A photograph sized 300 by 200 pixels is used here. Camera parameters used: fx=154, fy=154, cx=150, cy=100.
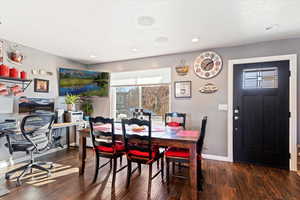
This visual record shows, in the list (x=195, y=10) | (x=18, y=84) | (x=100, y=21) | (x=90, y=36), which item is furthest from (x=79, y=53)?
(x=195, y=10)

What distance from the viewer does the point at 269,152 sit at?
10.2 ft

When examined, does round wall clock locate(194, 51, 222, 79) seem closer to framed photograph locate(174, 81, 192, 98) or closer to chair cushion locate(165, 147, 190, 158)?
framed photograph locate(174, 81, 192, 98)

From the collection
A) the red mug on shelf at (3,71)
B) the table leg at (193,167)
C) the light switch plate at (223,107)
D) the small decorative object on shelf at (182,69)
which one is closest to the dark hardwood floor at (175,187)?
the table leg at (193,167)

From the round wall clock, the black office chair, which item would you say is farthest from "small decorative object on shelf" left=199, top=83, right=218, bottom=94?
the black office chair

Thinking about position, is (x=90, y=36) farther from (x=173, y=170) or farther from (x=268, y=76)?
(x=268, y=76)

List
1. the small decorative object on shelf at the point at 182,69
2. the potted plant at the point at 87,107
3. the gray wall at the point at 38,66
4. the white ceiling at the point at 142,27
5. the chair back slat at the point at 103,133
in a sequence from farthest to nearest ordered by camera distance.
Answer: the potted plant at the point at 87,107
the small decorative object on shelf at the point at 182,69
the gray wall at the point at 38,66
the chair back slat at the point at 103,133
the white ceiling at the point at 142,27

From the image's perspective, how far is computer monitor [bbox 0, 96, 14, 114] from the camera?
9.98ft

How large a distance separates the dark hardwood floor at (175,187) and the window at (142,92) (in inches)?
69.1

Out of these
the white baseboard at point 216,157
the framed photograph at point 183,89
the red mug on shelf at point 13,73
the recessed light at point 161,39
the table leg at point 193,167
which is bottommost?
the white baseboard at point 216,157

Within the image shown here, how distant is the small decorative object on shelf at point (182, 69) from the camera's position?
3785 mm

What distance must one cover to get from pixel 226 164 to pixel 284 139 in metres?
1.20

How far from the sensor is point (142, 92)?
4414 millimetres

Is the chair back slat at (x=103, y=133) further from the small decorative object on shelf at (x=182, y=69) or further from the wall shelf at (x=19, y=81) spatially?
the small decorative object on shelf at (x=182, y=69)

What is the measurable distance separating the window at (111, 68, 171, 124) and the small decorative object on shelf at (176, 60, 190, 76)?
27 cm
